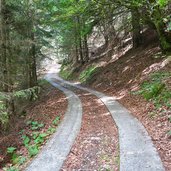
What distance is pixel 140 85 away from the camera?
14555 mm

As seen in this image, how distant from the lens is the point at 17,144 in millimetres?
9242

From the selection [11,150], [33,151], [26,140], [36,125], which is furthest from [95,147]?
[36,125]

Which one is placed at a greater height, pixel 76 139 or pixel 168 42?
pixel 168 42

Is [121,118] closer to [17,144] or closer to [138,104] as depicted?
[138,104]

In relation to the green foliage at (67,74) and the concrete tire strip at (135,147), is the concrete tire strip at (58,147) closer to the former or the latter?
the concrete tire strip at (135,147)

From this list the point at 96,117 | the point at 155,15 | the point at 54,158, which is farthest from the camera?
the point at 155,15

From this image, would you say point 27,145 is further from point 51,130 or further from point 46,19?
point 46,19

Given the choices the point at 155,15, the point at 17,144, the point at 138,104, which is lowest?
the point at 17,144

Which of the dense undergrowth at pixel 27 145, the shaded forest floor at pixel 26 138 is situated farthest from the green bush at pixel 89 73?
the dense undergrowth at pixel 27 145

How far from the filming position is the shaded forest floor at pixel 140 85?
7676 mm

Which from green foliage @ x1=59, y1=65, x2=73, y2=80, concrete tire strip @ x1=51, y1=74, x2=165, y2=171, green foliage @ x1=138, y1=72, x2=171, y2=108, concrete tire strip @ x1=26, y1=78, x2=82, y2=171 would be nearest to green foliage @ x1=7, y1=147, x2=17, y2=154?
concrete tire strip @ x1=26, y1=78, x2=82, y2=171

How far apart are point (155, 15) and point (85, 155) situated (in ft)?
36.6

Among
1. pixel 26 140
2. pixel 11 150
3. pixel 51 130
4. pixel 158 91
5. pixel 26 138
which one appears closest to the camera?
pixel 11 150

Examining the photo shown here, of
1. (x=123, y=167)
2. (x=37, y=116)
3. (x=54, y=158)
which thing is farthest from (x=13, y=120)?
(x=123, y=167)
